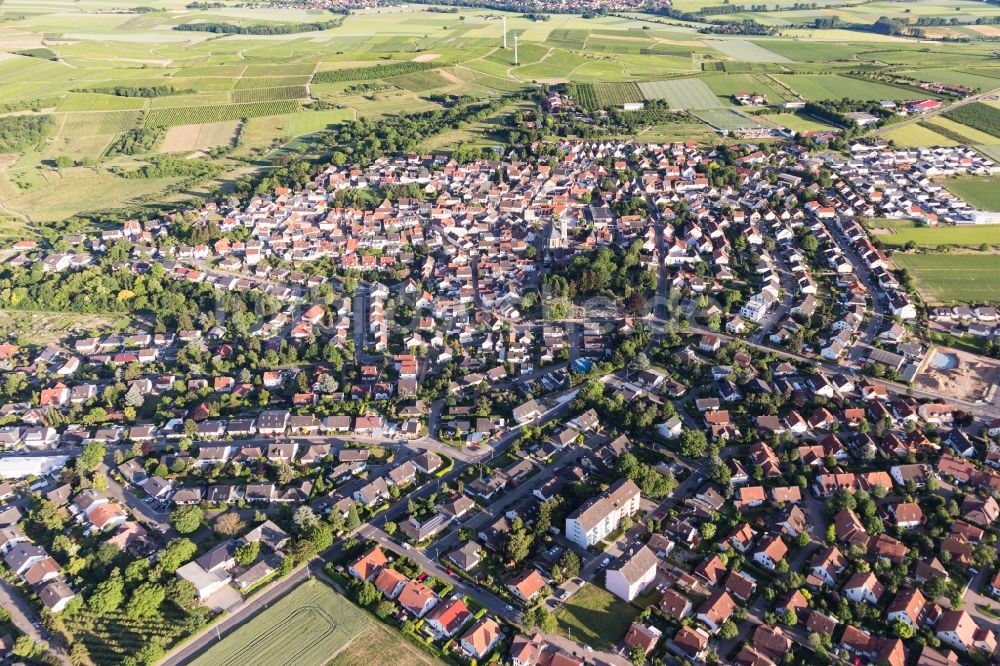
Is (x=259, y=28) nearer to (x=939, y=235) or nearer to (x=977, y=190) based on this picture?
(x=977, y=190)

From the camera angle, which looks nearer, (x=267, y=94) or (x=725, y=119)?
(x=725, y=119)

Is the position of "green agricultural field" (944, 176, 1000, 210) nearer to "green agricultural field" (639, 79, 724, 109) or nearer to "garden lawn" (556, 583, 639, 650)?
"green agricultural field" (639, 79, 724, 109)

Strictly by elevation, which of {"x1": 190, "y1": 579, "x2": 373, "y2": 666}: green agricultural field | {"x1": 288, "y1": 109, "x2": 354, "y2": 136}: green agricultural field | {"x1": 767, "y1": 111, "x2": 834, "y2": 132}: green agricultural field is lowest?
{"x1": 190, "y1": 579, "x2": 373, "y2": 666}: green agricultural field

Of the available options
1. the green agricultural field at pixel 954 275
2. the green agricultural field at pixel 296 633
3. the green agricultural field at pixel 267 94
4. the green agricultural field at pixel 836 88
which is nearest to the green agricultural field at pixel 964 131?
the green agricultural field at pixel 836 88

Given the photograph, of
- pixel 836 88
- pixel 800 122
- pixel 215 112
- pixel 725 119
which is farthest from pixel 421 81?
pixel 836 88

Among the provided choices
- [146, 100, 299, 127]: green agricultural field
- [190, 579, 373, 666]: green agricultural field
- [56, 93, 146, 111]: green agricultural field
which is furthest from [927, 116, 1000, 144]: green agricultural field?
[56, 93, 146, 111]: green agricultural field

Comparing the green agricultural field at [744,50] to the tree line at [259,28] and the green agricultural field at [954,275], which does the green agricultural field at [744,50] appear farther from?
the tree line at [259,28]

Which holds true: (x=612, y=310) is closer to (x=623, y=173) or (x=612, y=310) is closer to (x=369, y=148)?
(x=623, y=173)
